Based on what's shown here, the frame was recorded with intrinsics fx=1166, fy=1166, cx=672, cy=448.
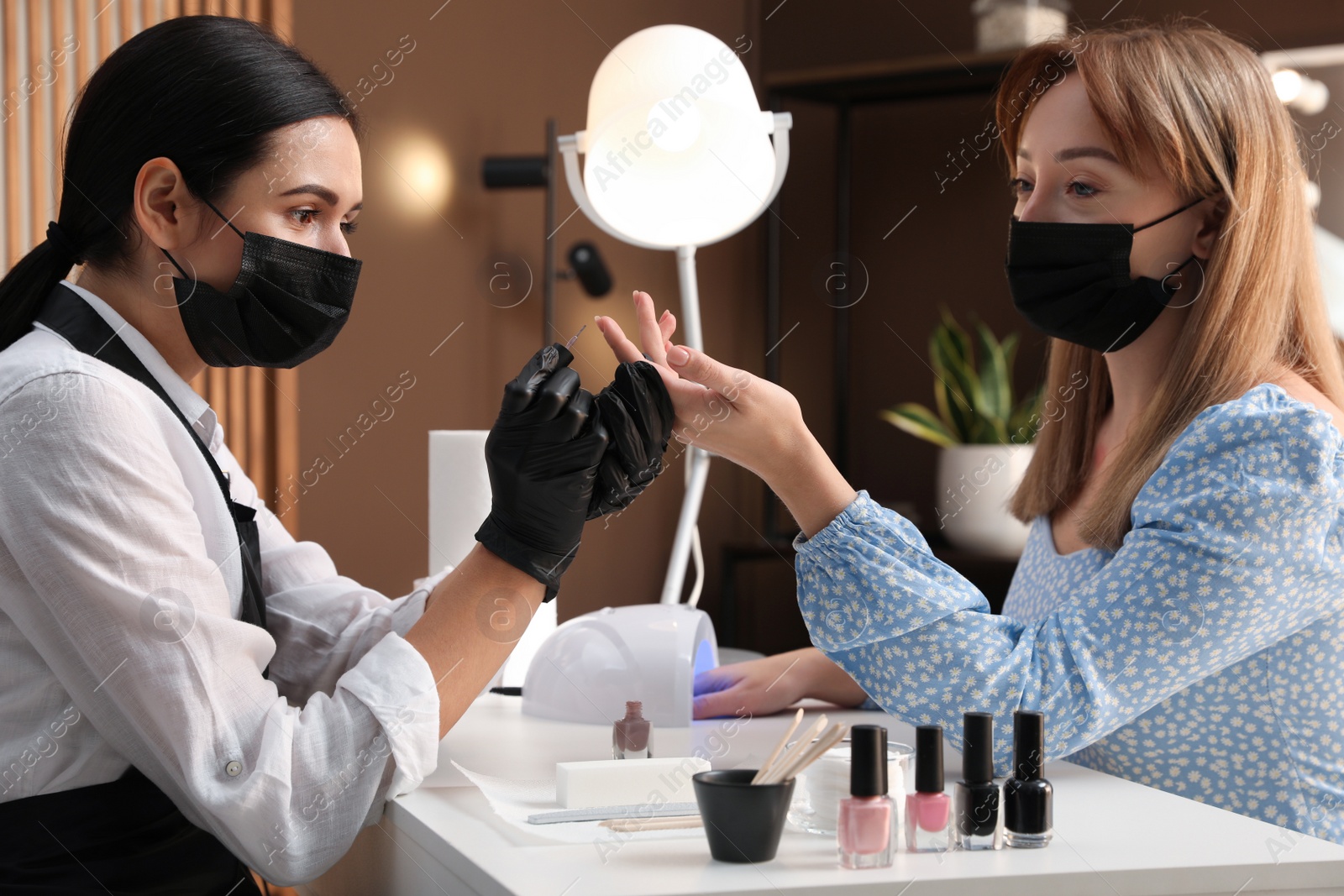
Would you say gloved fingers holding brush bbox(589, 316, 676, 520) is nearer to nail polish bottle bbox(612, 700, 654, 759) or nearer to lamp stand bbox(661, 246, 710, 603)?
nail polish bottle bbox(612, 700, 654, 759)

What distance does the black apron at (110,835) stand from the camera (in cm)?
91

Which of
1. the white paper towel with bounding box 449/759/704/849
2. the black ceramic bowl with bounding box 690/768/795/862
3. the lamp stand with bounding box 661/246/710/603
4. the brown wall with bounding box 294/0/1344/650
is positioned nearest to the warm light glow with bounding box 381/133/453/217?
the brown wall with bounding box 294/0/1344/650

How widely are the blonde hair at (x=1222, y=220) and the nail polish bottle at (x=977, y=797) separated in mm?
429

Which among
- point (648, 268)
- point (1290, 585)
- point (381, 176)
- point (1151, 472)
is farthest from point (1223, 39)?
point (648, 268)

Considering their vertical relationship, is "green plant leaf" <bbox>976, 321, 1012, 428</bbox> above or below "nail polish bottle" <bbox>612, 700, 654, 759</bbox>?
above

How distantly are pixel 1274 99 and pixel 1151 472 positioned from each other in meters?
0.46

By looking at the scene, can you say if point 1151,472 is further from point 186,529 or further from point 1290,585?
point 186,529

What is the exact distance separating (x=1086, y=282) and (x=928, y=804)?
725mm

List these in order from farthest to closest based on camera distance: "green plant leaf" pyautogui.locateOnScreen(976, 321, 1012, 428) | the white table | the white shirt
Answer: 1. "green plant leaf" pyautogui.locateOnScreen(976, 321, 1012, 428)
2. the white shirt
3. the white table

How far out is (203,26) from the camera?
3.63ft

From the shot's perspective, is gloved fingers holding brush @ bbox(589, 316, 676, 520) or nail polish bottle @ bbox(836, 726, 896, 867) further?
gloved fingers holding brush @ bbox(589, 316, 676, 520)

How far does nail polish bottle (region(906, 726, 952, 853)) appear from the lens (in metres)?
0.83

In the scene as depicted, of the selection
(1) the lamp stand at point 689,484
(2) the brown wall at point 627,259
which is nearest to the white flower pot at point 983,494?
(2) the brown wall at point 627,259

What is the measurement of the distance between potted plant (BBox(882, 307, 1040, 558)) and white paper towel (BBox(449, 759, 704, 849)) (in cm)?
219
